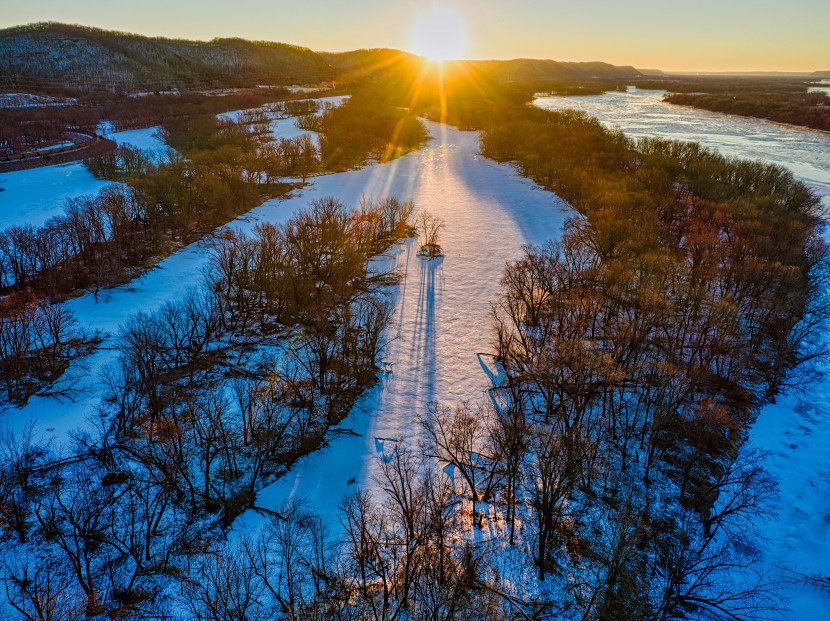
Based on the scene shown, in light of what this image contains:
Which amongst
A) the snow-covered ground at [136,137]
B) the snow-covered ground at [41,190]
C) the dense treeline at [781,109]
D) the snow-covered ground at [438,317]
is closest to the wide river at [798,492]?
the snow-covered ground at [438,317]

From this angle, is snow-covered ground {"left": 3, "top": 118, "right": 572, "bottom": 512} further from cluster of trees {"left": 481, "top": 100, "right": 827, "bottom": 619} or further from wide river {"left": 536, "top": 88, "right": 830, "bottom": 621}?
wide river {"left": 536, "top": 88, "right": 830, "bottom": 621}

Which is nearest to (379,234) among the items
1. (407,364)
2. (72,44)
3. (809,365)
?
(407,364)

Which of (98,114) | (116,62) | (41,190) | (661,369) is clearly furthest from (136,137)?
(116,62)

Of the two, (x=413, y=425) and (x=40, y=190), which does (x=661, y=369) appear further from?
(x=40, y=190)

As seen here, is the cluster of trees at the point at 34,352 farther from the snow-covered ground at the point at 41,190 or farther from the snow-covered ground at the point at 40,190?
the snow-covered ground at the point at 40,190

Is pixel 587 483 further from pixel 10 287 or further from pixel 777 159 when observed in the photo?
pixel 777 159
